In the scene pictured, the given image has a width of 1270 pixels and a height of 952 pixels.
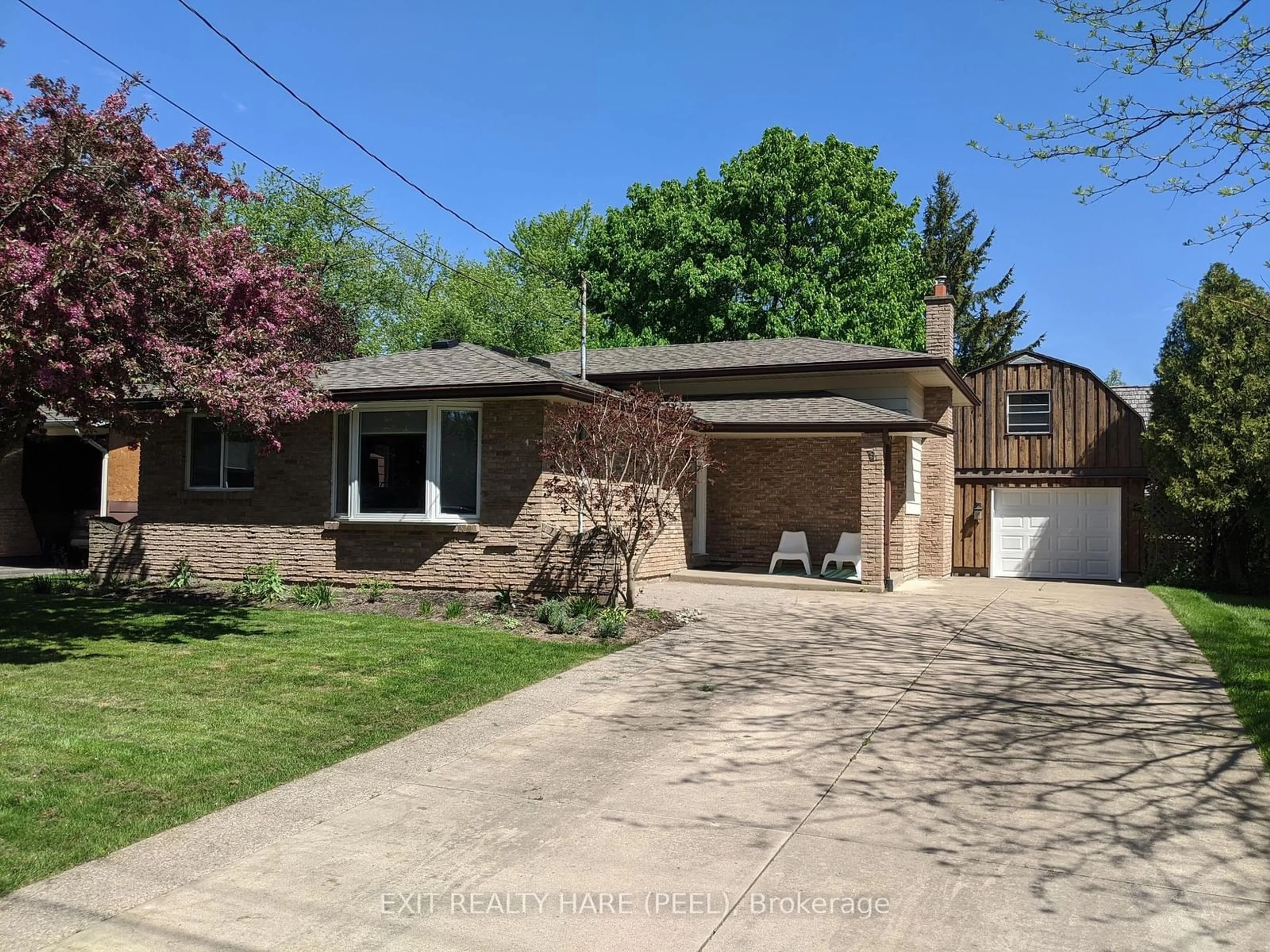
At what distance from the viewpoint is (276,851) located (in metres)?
4.52

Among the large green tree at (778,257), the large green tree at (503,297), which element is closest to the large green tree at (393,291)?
the large green tree at (503,297)

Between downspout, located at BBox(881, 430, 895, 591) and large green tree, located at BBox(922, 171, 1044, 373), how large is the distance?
25785 millimetres

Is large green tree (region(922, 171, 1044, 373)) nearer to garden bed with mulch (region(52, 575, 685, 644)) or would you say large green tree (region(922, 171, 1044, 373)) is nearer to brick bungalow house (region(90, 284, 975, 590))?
brick bungalow house (region(90, 284, 975, 590))

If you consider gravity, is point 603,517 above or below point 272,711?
above

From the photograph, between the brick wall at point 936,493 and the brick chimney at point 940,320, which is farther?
the brick chimney at point 940,320

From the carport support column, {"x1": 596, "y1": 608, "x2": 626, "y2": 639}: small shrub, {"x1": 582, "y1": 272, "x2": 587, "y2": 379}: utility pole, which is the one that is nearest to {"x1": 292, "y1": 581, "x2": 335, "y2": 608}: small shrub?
{"x1": 596, "y1": 608, "x2": 626, "y2": 639}: small shrub

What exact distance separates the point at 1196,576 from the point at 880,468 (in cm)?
817

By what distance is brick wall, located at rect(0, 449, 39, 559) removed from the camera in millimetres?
20172

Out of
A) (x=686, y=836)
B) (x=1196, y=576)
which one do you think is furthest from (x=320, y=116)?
(x=1196, y=576)

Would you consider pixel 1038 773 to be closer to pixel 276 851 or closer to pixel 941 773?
pixel 941 773

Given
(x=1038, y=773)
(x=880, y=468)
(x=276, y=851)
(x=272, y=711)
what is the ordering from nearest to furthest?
(x=276, y=851)
(x=1038, y=773)
(x=272, y=711)
(x=880, y=468)

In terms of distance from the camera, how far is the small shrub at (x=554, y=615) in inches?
436

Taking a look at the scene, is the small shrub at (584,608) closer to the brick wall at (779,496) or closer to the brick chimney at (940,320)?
the brick wall at (779,496)

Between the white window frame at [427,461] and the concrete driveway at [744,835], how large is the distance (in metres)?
5.73
